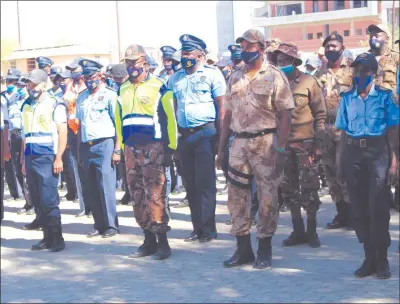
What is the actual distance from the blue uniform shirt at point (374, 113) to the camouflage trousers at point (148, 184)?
Answer: 2356mm

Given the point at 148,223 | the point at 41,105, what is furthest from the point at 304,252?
the point at 41,105

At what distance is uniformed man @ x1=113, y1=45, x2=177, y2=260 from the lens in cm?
891

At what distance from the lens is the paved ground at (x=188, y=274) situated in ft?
23.4

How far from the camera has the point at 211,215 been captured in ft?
32.1

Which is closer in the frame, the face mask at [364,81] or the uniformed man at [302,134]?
the face mask at [364,81]

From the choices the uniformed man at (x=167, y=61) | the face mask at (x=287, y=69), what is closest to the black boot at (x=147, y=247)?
the face mask at (x=287, y=69)

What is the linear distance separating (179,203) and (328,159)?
384 centimetres

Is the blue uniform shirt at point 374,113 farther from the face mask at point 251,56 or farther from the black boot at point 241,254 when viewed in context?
the black boot at point 241,254

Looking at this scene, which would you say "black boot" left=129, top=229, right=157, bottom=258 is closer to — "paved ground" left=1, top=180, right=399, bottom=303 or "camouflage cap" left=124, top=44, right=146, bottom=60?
"paved ground" left=1, top=180, right=399, bottom=303

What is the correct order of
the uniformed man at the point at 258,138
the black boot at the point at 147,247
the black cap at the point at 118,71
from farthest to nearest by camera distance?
1. the black cap at the point at 118,71
2. the black boot at the point at 147,247
3. the uniformed man at the point at 258,138

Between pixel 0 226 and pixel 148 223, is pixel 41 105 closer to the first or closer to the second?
pixel 148 223

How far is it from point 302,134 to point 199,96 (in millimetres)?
1508

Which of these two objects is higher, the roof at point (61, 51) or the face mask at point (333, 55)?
the roof at point (61, 51)

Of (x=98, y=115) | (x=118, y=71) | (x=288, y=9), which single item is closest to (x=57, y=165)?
(x=98, y=115)
